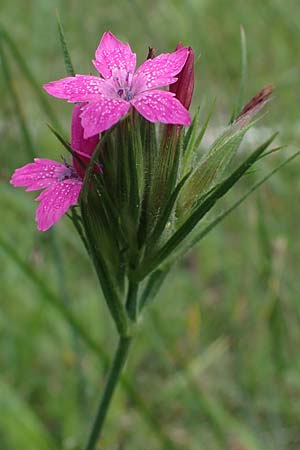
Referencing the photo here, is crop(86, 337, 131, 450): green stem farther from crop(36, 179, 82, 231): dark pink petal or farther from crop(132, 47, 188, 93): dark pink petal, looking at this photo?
crop(132, 47, 188, 93): dark pink petal

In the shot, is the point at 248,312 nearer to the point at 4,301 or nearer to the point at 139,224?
the point at 4,301

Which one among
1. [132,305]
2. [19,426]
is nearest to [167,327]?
[19,426]

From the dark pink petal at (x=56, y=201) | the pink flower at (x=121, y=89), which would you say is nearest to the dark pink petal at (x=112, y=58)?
the pink flower at (x=121, y=89)

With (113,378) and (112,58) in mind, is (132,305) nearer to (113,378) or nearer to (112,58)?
(113,378)

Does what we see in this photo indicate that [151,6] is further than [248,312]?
Yes

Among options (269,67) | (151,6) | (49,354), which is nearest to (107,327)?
(49,354)

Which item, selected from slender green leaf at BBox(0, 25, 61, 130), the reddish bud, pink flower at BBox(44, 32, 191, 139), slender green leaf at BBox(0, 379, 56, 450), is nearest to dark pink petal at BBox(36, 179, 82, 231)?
pink flower at BBox(44, 32, 191, 139)
